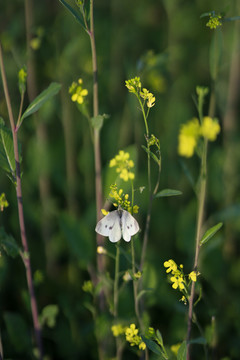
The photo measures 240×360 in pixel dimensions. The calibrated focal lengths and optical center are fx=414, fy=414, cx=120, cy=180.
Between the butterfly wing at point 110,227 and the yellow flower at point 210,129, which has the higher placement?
the yellow flower at point 210,129

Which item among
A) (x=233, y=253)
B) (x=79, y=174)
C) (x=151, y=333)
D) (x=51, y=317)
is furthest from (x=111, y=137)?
(x=151, y=333)

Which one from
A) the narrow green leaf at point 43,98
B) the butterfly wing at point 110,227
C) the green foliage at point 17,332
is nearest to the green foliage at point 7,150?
the narrow green leaf at point 43,98

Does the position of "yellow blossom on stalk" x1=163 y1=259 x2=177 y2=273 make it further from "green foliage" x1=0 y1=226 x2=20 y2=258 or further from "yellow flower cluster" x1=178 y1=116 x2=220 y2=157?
"green foliage" x1=0 y1=226 x2=20 y2=258

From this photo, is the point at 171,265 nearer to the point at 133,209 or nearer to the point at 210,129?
the point at 133,209

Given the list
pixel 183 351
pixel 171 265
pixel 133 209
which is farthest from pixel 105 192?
pixel 183 351

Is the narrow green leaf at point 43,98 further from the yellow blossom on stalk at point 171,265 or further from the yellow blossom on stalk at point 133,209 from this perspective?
the yellow blossom on stalk at point 171,265

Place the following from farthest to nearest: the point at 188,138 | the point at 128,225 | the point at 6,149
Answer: the point at 6,149 < the point at 128,225 < the point at 188,138
